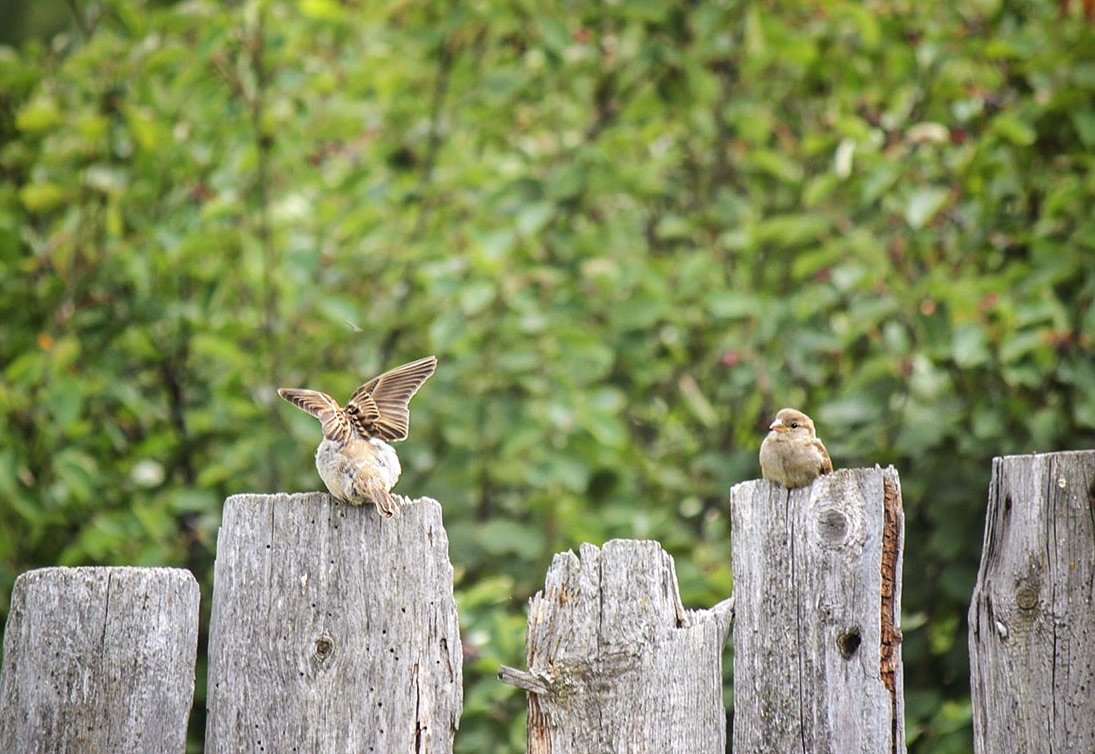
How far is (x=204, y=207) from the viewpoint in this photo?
5215 millimetres

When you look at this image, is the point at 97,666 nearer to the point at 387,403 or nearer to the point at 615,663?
the point at 387,403

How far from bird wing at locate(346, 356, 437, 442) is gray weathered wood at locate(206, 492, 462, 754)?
0.36m

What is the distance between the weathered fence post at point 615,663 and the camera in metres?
2.62

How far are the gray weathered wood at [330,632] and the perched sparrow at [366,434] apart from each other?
49 mm

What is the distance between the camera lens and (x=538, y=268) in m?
5.45

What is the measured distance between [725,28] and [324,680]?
409 cm

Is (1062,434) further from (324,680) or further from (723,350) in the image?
(324,680)

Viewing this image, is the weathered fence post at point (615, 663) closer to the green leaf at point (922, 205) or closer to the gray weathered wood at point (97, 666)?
the gray weathered wood at point (97, 666)

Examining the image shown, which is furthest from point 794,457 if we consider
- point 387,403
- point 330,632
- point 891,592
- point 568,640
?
point 330,632

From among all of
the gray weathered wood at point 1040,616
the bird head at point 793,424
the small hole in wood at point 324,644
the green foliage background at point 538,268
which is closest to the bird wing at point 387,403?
the small hole in wood at point 324,644

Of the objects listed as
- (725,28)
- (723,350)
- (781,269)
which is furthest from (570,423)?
(725,28)

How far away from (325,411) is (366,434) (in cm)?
11

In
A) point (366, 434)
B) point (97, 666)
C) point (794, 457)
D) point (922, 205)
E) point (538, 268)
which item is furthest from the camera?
point (538, 268)

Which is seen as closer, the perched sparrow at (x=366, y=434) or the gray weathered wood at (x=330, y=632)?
the gray weathered wood at (x=330, y=632)
